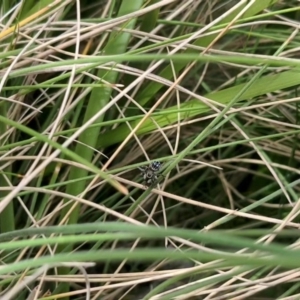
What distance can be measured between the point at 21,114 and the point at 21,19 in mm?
115

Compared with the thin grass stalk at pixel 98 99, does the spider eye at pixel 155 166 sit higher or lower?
lower

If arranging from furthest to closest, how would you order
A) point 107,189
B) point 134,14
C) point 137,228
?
point 107,189, point 134,14, point 137,228

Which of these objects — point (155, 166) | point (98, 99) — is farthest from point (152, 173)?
point (98, 99)

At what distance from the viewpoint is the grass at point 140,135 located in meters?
0.53

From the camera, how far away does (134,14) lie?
0.57 meters

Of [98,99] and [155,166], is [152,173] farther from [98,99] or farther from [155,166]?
[98,99]

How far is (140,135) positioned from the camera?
0.64 metres

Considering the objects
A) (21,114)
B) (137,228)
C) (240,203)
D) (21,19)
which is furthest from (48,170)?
(137,228)

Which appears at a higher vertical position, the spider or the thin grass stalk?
the thin grass stalk

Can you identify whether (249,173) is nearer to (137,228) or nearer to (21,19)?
(21,19)

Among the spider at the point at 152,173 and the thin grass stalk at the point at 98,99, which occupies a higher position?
the thin grass stalk at the point at 98,99

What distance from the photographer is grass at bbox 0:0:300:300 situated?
0.53 metres

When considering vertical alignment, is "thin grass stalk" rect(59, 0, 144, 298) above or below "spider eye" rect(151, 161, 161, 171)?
above

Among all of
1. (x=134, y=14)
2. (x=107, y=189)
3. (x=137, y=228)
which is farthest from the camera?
(x=107, y=189)
